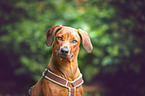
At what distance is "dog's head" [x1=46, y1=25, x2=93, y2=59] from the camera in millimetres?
3437

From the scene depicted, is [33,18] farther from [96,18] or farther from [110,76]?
[110,76]

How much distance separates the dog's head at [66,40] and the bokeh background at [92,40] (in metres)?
4.15

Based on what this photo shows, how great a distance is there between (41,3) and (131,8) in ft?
12.8

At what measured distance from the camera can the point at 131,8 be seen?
24.7 ft

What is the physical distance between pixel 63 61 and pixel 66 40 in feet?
1.13

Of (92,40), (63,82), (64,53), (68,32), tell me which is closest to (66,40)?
(68,32)

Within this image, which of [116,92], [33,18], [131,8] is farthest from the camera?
[33,18]

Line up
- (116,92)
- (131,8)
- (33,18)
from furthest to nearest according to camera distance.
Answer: (33,18) < (116,92) < (131,8)

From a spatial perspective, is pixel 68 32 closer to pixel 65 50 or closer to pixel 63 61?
pixel 65 50

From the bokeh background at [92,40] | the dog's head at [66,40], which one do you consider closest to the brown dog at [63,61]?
the dog's head at [66,40]

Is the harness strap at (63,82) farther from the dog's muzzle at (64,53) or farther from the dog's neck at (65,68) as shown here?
the dog's muzzle at (64,53)

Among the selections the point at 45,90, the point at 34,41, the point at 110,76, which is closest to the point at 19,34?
the point at 34,41

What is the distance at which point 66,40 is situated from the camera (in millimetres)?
3549

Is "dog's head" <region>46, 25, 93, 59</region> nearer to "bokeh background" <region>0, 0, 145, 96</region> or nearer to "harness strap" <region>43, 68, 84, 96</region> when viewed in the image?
"harness strap" <region>43, 68, 84, 96</region>
